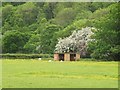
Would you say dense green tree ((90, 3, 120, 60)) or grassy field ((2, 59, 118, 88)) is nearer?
grassy field ((2, 59, 118, 88))

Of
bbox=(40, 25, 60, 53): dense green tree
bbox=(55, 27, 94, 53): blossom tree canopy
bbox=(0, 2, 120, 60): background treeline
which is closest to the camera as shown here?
bbox=(0, 2, 120, 60): background treeline

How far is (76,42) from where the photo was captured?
51.2 metres

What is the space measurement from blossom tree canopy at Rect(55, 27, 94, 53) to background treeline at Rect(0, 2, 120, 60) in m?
1.54

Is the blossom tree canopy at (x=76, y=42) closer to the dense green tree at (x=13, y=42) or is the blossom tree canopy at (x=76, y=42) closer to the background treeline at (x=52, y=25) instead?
the background treeline at (x=52, y=25)

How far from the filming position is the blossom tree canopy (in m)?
50.5

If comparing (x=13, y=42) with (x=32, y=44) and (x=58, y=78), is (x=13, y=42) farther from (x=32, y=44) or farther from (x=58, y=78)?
(x=58, y=78)

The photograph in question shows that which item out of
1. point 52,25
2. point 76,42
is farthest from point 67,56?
point 52,25

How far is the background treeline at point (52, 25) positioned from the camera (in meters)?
43.6

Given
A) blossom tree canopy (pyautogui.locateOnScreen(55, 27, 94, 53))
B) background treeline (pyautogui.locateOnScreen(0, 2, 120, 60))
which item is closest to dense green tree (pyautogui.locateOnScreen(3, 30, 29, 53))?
background treeline (pyautogui.locateOnScreen(0, 2, 120, 60))

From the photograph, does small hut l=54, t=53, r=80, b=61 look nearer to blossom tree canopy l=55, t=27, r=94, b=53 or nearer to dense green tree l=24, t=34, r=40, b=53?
blossom tree canopy l=55, t=27, r=94, b=53

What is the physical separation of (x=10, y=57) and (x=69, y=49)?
756 cm

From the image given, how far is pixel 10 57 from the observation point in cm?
5003

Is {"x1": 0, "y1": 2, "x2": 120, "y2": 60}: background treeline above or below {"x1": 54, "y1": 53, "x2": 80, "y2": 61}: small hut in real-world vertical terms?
above

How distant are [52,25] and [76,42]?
38.4ft
